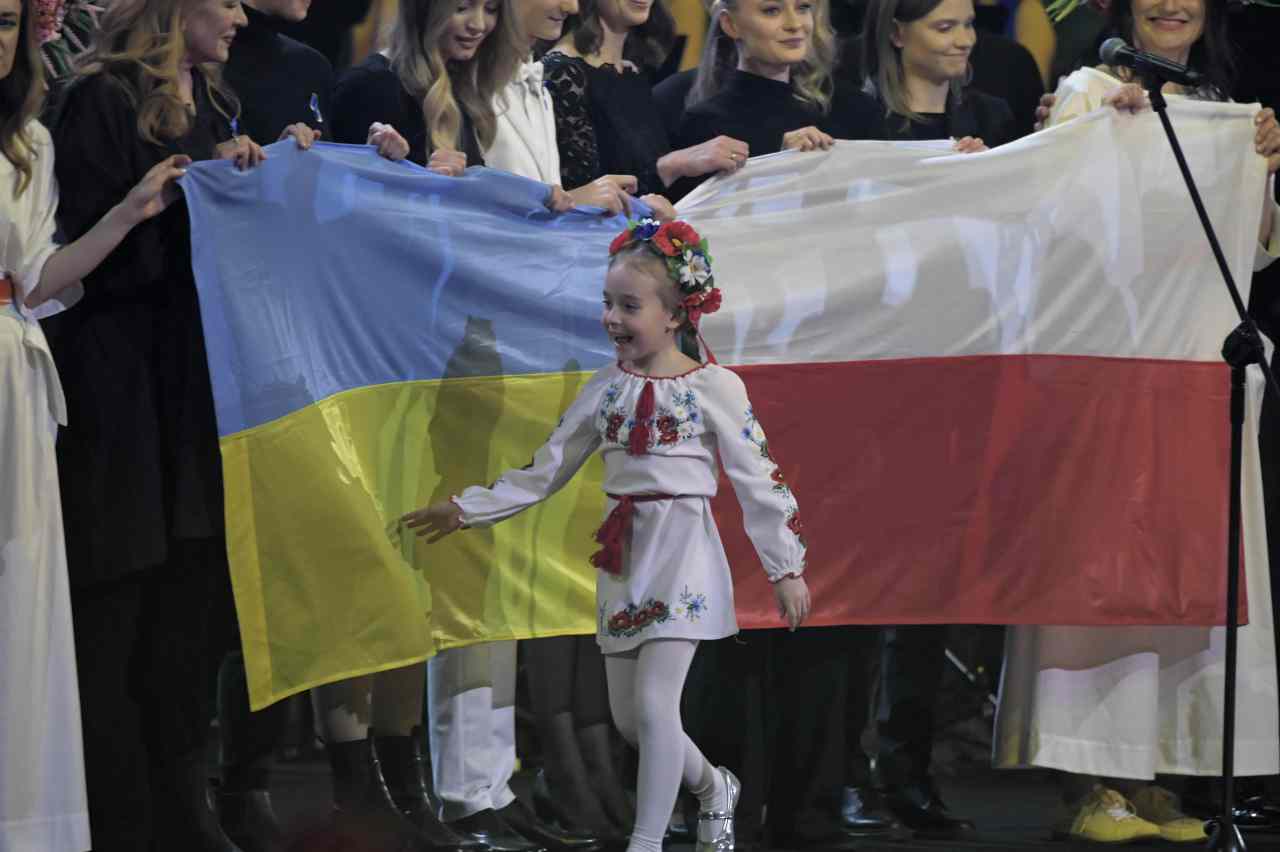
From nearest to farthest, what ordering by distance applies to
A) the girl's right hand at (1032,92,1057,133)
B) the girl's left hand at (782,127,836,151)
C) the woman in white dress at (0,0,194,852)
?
the woman in white dress at (0,0,194,852) → the girl's left hand at (782,127,836,151) → the girl's right hand at (1032,92,1057,133)

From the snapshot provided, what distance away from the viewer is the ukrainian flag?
14.2 ft

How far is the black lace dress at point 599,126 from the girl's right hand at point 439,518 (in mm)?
1250

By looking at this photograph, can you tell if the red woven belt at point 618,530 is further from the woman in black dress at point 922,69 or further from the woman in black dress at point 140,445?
the woman in black dress at point 922,69

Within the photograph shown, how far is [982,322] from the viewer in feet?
16.1

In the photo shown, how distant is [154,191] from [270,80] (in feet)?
2.01

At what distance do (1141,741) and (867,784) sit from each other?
717 mm

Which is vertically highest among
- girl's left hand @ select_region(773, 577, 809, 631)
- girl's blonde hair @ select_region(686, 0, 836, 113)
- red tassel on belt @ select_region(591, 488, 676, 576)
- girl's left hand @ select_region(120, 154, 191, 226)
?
girl's blonde hair @ select_region(686, 0, 836, 113)

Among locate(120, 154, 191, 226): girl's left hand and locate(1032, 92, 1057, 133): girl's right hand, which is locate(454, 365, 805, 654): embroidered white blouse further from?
locate(1032, 92, 1057, 133): girl's right hand

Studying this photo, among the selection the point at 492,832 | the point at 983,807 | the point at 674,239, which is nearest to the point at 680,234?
the point at 674,239

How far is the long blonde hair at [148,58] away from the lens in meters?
4.35

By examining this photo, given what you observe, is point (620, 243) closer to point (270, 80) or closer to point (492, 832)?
point (270, 80)

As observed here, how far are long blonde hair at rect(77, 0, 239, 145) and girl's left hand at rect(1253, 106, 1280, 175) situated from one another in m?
2.63

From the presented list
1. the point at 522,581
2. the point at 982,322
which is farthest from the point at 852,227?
the point at 522,581

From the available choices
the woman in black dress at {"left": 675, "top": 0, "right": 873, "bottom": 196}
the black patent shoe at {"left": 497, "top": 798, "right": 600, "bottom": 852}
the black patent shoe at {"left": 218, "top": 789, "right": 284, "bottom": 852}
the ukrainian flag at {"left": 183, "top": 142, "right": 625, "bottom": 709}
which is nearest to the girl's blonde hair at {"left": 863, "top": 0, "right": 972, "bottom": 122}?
the woman in black dress at {"left": 675, "top": 0, "right": 873, "bottom": 196}
